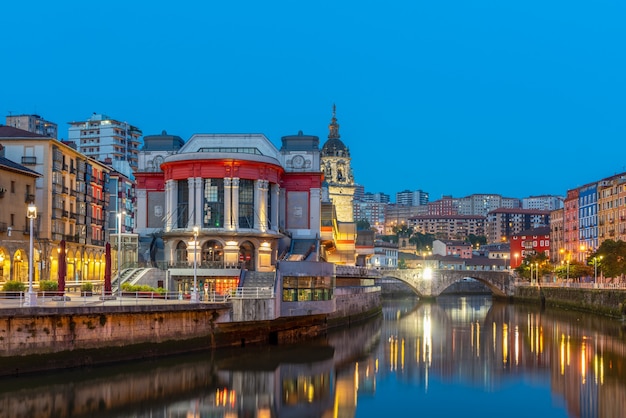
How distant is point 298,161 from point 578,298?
160ft

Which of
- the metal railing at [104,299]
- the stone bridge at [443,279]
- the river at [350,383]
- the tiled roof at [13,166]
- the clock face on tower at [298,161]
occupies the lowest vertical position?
the river at [350,383]

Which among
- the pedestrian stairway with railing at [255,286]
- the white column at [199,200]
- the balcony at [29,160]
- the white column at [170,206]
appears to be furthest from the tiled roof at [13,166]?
the pedestrian stairway with railing at [255,286]

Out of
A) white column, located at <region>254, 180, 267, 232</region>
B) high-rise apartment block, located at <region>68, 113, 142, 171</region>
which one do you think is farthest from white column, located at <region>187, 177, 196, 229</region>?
high-rise apartment block, located at <region>68, 113, 142, 171</region>

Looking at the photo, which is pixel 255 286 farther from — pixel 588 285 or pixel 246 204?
pixel 588 285

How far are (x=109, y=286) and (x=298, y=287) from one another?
587 inches

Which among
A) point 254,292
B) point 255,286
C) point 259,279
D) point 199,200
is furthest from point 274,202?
point 254,292

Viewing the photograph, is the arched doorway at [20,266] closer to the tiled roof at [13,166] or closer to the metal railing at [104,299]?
the tiled roof at [13,166]

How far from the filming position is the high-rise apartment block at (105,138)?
585 feet

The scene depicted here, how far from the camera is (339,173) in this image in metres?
187

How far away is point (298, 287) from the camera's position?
63375 millimetres

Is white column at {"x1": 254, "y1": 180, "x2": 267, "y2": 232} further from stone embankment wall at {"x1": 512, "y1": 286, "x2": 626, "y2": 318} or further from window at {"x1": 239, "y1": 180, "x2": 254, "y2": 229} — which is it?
stone embankment wall at {"x1": 512, "y1": 286, "x2": 626, "y2": 318}

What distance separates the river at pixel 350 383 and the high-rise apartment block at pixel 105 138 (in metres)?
120

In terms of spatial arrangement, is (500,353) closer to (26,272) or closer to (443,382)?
(443,382)

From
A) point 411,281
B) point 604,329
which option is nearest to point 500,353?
point 604,329
